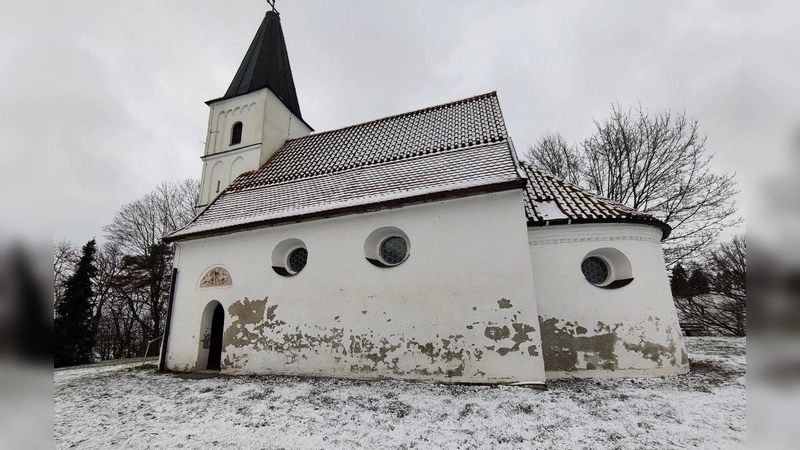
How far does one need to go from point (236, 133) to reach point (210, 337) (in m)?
8.42

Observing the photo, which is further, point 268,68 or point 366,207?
point 268,68

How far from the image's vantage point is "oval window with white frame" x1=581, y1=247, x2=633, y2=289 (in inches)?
283

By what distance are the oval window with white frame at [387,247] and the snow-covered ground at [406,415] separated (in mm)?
2482

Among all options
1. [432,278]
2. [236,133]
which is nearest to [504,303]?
[432,278]

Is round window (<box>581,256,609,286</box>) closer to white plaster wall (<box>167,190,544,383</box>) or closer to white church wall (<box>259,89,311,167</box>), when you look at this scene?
white plaster wall (<box>167,190,544,383</box>)

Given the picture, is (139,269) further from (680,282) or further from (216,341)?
(680,282)

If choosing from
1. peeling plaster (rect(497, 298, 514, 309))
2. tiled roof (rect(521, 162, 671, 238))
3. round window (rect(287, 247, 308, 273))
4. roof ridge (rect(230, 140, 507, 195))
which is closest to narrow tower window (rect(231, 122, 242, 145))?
roof ridge (rect(230, 140, 507, 195))

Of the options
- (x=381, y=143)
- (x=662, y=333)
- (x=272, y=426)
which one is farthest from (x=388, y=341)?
(x=381, y=143)

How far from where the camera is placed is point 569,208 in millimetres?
7504

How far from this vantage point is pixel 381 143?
10578 millimetres

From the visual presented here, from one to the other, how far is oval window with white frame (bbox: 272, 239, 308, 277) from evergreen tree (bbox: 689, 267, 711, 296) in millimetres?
15668

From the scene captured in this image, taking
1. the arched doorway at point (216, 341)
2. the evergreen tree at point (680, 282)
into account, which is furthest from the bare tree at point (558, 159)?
the arched doorway at point (216, 341)

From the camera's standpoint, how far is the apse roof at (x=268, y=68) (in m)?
14.2

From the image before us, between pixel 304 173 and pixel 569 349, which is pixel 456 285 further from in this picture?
pixel 304 173
